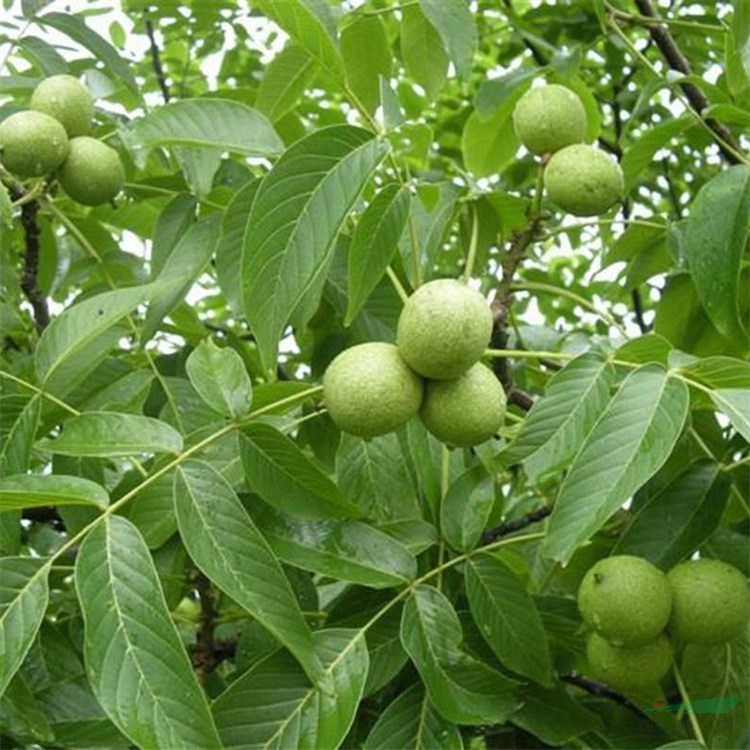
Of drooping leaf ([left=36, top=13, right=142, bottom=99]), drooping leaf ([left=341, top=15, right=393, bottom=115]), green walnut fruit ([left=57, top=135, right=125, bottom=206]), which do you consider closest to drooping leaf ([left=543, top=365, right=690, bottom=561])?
drooping leaf ([left=341, top=15, right=393, bottom=115])

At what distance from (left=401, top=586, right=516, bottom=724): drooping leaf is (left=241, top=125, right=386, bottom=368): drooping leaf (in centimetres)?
39

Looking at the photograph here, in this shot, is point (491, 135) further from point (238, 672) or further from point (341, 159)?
point (238, 672)

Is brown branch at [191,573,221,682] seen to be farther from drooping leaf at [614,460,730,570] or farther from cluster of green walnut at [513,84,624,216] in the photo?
cluster of green walnut at [513,84,624,216]

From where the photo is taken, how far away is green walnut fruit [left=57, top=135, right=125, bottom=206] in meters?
1.96

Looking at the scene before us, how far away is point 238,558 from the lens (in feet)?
4.45

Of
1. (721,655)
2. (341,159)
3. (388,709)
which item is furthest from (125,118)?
(721,655)

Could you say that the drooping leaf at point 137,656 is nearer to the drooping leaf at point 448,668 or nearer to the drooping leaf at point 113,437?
the drooping leaf at point 113,437

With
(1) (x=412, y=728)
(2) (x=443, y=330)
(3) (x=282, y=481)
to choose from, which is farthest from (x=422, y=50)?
(1) (x=412, y=728)

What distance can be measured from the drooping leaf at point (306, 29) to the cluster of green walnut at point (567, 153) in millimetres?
449

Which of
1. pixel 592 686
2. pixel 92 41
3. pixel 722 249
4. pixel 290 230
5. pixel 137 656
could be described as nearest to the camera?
pixel 137 656

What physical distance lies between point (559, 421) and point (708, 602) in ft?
1.02

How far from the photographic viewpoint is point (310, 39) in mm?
1488

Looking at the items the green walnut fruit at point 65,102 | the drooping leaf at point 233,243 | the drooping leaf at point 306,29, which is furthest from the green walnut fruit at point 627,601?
the green walnut fruit at point 65,102

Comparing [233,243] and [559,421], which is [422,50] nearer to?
[233,243]
